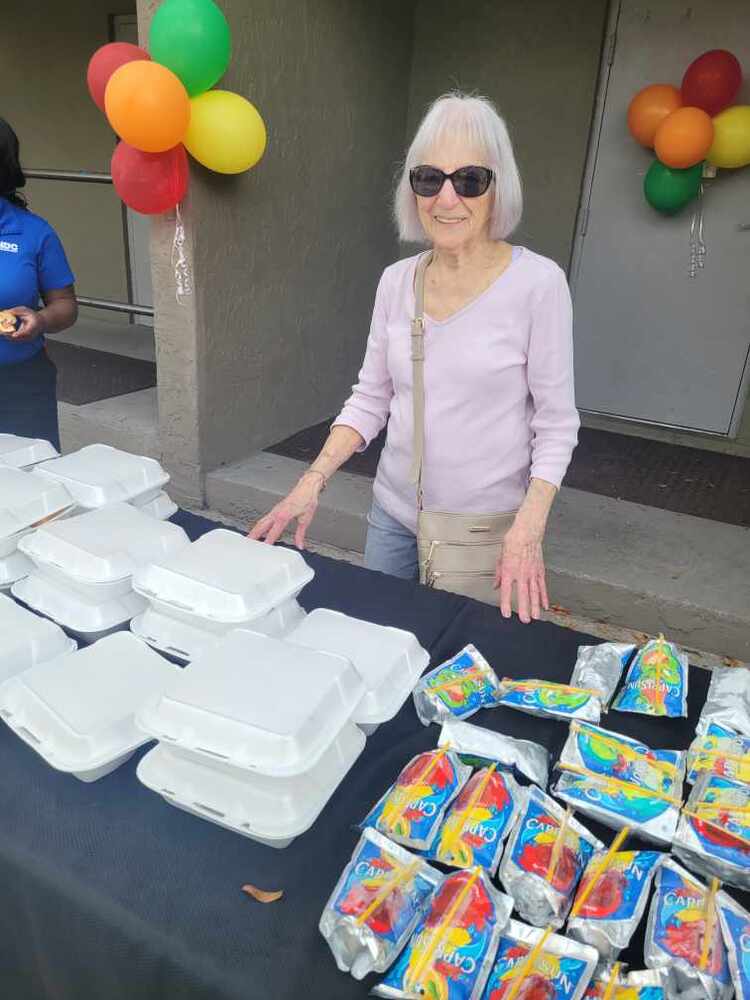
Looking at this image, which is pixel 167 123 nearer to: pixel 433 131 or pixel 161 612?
pixel 433 131

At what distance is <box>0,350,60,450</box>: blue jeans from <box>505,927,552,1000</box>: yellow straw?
2.05 m

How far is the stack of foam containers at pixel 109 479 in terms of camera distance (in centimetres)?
148

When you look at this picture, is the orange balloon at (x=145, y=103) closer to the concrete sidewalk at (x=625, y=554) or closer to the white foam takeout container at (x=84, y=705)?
the concrete sidewalk at (x=625, y=554)

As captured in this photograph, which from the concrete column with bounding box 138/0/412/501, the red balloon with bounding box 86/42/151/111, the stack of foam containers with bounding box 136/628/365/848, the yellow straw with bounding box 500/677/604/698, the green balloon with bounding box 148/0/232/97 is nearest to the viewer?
the stack of foam containers with bounding box 136/628/365/848

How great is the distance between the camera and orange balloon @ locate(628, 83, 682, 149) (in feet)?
12.2

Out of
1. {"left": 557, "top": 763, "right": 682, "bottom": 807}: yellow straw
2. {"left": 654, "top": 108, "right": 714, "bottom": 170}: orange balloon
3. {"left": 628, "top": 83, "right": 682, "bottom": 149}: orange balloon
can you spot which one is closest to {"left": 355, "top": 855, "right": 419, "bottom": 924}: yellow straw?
{"left": 557, "top": 763, "right": 682, "bottom": 807}: yellow straw

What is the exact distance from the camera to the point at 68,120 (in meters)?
6.11

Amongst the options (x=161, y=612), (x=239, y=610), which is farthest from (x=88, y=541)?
(x=239, y=610)

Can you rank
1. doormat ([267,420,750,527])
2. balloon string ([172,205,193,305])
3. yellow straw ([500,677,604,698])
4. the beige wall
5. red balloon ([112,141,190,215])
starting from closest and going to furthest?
1. yellow straw ([500,677,604,698])
2. red balloon ([112,141,190,215])
3. balloon string ([172,205,193,305])
4. doormat ([267,420,750,527])
5. the beige wall

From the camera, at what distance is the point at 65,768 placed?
35.4 inches

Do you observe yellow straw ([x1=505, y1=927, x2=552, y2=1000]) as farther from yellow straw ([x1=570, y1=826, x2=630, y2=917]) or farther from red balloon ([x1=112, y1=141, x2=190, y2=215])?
red balloon ([x1=112, y1=141, x2=190, y2=215])

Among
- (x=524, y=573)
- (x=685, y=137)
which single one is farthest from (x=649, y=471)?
(x=524, y=573)

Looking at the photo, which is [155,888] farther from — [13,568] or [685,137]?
[685,137]

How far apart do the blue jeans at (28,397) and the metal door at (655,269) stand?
11.3 ft
